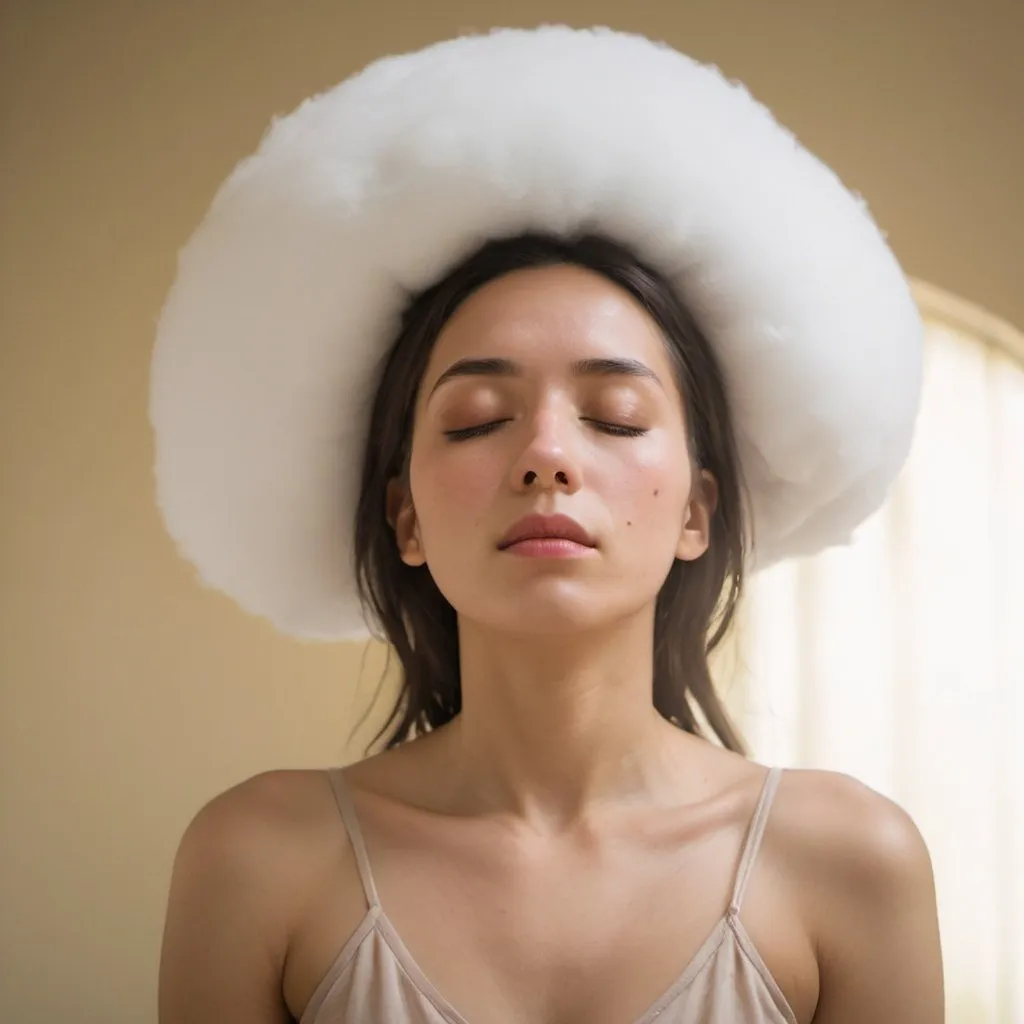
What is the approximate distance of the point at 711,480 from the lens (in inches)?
44.9

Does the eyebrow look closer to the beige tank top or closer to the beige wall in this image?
the beige tank top

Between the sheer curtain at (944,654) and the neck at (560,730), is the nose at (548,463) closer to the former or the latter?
the neck at (560,730)

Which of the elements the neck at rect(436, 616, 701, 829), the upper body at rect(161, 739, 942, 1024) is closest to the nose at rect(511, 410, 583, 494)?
the neck at rect(436, 616, 701, 829)

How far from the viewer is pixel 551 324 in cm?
101

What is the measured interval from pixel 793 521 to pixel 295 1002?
25.5 inches

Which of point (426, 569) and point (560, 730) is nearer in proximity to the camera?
point (560, 730)

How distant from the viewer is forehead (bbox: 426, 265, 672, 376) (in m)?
1.00

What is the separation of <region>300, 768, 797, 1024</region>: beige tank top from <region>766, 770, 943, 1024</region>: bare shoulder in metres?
0.06

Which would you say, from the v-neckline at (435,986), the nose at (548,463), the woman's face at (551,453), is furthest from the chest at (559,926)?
the nose at (548,463)

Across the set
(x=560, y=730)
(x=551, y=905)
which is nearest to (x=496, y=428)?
(x=560, y=730)

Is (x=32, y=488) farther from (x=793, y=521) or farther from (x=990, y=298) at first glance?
(x=990, y=298)

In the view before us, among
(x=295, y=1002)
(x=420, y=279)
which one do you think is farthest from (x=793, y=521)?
(x=295, y=1002)

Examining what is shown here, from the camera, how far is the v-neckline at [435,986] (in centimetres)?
96

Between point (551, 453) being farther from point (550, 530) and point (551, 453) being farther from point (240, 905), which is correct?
point (240, 905)
